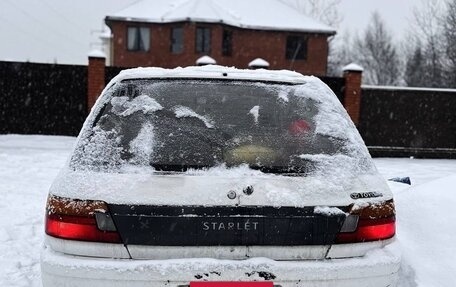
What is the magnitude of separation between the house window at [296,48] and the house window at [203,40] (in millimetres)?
5209

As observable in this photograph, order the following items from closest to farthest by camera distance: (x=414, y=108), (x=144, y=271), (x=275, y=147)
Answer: (x=144, y=271) < (x=275, y=147) < (x=414, y=108)

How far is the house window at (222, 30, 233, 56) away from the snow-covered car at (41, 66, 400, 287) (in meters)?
26.5

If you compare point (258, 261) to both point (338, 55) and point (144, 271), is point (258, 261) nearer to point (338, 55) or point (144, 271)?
point (144, 271)

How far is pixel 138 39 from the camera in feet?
94.1

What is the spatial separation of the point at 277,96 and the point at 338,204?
2.85ft

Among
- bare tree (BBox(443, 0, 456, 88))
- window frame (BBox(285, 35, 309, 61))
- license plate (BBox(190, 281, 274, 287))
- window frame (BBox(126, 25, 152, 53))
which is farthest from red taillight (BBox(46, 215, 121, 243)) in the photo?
bare tree (BBox(443, 0, 456, 88))

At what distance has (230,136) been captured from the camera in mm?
2348

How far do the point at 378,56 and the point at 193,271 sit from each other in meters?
58.4

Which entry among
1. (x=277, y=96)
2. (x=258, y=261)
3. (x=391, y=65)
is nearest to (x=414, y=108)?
(x=277, y=96)

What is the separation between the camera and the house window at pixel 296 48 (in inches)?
1163

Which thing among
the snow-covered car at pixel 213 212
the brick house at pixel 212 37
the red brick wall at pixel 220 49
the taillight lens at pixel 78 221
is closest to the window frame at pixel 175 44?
the brick house at pixel 212 37

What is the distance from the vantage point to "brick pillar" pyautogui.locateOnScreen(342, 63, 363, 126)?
13.2 m

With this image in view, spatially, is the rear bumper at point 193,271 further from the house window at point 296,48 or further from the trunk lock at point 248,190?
the house window at point 296,48

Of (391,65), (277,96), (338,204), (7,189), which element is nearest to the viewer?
(338,204)
